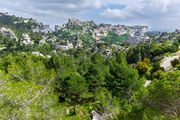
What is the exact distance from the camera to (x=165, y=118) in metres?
22.5

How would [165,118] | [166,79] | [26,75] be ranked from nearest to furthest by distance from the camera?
[165,118] → [166,79] → [26,75]

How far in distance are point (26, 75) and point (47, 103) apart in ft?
78.7

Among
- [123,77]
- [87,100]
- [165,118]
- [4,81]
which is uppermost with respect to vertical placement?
[4,81]

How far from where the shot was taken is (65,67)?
92.8m

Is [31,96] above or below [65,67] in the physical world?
above

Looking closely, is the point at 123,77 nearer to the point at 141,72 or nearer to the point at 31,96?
the point at 141,72

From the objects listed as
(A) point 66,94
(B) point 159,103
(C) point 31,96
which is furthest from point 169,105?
(A) point 66,94

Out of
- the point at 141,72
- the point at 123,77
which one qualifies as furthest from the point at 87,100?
the point at 141,72

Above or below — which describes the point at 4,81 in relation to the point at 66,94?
above

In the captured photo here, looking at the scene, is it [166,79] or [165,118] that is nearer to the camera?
[165,118]

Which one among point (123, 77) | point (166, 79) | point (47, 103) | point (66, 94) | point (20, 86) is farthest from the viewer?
point (66, 94)

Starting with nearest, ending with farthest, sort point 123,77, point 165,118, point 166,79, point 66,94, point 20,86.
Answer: point 165,118
point 166,79
point 20,86
point 123,77
point 66,94

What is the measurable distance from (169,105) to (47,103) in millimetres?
16848

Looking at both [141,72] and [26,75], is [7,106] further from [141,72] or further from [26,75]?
[141,72]
